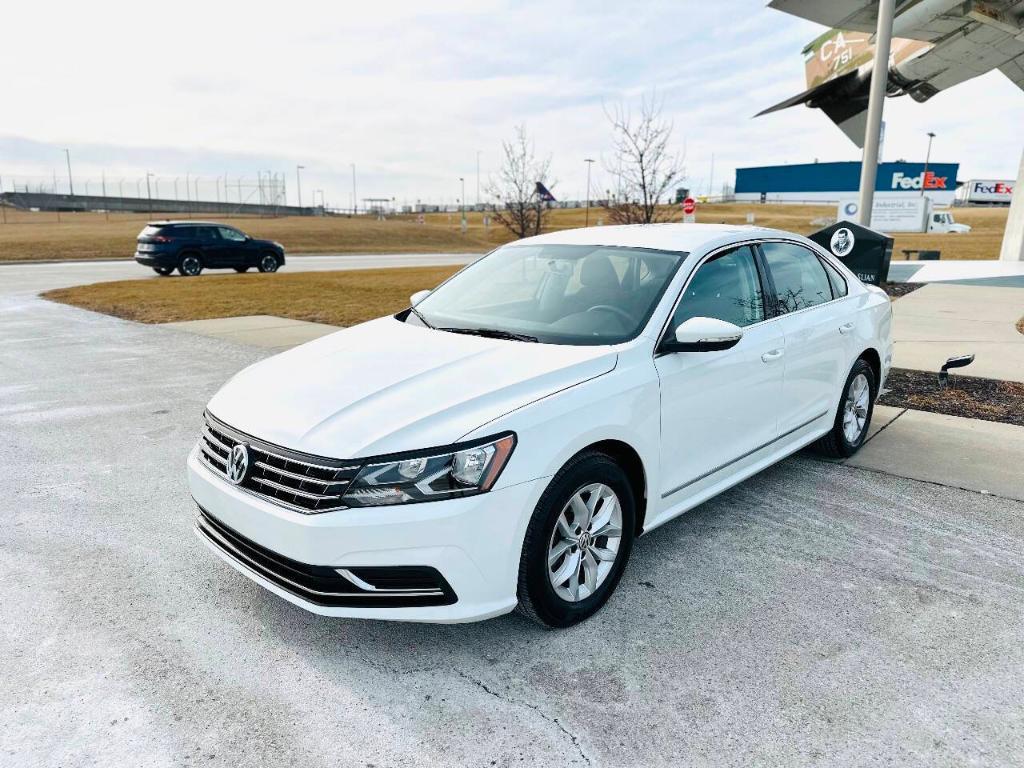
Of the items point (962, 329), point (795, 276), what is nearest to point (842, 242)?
point (962, 329)

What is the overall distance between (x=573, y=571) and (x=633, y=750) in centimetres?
82

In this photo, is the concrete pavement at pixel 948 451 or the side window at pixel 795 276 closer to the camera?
the side window at pixel 795 276

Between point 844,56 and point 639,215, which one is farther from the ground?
point 844,56

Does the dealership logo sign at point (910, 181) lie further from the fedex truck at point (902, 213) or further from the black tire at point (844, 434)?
the black tire at point (844, 434)

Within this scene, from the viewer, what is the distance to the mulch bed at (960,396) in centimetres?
644

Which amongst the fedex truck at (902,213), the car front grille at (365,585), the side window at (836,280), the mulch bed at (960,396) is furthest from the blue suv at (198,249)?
the fedex truck at (902,213)

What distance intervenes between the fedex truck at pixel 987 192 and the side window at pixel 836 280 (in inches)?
5243

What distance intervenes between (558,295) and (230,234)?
23.0 meters

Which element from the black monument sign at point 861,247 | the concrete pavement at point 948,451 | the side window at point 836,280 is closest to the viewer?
the concrete pavement at point 948,451

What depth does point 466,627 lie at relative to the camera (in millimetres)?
3221

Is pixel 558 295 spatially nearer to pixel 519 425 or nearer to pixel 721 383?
pixel 721 383

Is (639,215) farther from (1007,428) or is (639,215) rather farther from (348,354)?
(348,354)

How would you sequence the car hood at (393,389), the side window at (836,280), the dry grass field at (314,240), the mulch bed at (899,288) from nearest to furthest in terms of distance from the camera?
the car hood at (393,389)
the side window at (836,280)
the mulch bed at (899,288)
the dry grass field at (314,240)

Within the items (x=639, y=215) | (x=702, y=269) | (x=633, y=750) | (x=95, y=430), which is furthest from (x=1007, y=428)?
(x=639, y=215)
